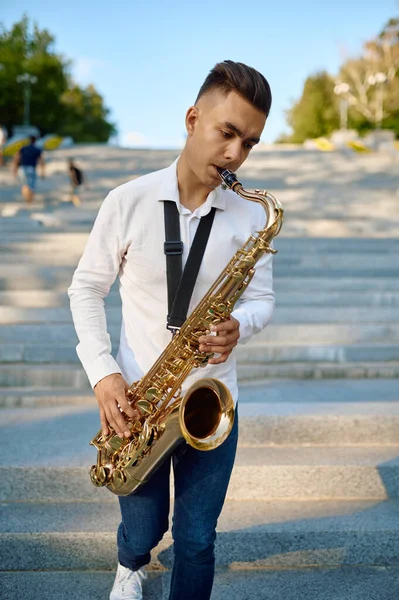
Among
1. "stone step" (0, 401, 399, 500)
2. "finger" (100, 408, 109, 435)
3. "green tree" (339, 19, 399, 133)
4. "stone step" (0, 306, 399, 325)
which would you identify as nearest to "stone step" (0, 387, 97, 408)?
"stone step" (0, 401, 399, 500)

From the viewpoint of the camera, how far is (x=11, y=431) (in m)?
4.31

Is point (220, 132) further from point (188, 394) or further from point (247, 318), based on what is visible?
point (188, 394)

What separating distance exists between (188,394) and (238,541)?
5.11ft

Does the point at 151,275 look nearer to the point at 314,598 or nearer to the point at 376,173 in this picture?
the point at 314,598

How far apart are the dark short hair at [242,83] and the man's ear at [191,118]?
0.08 meters

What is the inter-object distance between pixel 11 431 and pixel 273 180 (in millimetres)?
12128

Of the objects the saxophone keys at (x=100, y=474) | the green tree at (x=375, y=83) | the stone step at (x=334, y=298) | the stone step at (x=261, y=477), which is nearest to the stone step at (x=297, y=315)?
the stone step at (x=334, y=298)

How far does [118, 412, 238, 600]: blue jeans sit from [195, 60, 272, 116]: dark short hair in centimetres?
112

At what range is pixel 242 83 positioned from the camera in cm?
203

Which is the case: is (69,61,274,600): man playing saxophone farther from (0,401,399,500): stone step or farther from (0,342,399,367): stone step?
(0,342,399,367): stone step

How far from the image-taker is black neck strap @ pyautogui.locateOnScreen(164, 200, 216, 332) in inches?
85.4

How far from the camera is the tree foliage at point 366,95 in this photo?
42281 mm

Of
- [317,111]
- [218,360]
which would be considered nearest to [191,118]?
[218,360]

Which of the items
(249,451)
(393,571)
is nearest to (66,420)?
(249,451)
